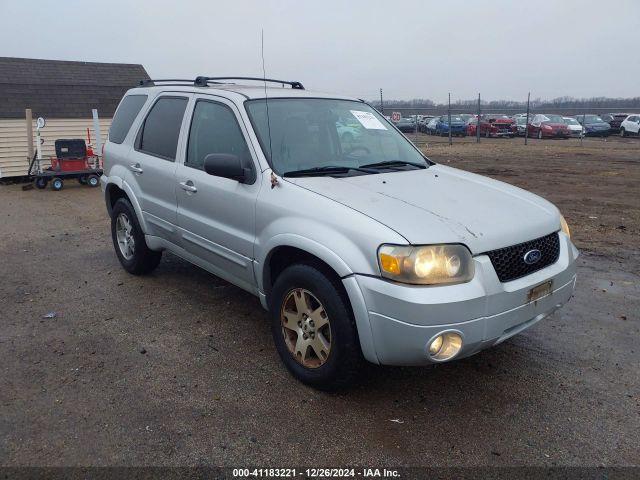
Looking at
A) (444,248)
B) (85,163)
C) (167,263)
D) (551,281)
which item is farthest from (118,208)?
(85,163)

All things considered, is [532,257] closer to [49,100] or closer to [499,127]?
[49,100]

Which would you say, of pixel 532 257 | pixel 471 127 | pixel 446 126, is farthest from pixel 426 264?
pixel 446 126

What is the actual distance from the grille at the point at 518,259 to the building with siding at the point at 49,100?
41.0 ft

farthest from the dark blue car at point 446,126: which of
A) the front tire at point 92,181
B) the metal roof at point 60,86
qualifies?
the front tire at point 92,181

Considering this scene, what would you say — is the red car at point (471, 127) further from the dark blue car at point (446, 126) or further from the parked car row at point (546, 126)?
the dark blue car at point (446, 126)

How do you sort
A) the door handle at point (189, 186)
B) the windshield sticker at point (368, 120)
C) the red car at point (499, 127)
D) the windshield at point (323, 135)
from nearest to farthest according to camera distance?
the windshield at point (323, 135), the door handle at point (189, 186), the windshield sticker at point (368, 120), the red car at point (499, 127)

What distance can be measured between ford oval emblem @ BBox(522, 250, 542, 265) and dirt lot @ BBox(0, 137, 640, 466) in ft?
2.84

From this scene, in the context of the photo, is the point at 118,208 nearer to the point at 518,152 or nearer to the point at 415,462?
the point at 415,462

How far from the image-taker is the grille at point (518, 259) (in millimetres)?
2968

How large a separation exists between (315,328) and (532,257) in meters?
1.35

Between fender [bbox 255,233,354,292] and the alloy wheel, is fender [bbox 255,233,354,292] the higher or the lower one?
the higher one

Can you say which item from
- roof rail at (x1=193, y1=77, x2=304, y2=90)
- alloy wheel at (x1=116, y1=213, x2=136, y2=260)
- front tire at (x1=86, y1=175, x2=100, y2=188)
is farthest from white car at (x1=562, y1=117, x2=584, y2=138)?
alloy wheel at (x1=116, y1=213, x2=136, y2=260)

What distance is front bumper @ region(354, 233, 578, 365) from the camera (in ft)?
8.93

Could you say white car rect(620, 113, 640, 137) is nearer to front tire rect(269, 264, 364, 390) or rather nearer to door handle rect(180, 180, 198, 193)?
door handle rect(180, 180, 198, 193)
